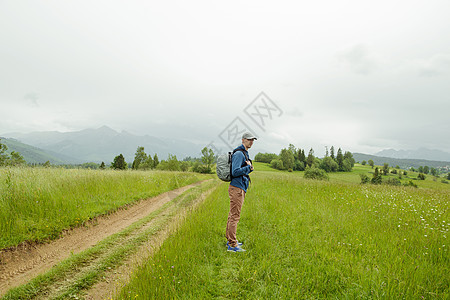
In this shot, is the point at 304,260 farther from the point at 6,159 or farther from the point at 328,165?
the point at 328,165

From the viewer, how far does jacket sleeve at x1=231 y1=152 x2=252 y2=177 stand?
4.44 meters

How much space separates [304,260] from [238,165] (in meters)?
→ 2.49

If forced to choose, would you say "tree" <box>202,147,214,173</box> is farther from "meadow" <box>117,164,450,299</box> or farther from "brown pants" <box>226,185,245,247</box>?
"brown pants" <box>226,185,245,247</box>

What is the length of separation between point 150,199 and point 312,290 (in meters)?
9.58

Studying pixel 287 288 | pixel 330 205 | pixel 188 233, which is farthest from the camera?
pixel 330 205

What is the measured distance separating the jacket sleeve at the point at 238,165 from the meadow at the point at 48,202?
18.4 ft

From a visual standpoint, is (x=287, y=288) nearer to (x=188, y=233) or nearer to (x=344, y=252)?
(x=344, y=252)

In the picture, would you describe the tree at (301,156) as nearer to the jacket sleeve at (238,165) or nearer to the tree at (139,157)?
the tree at (139,157)

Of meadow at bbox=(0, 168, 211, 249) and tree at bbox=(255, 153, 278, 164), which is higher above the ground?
tree at bbox=(255, 153, 278, 164)

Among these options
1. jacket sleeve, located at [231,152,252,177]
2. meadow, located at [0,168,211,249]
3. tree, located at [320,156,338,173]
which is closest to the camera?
jacket sleeve, located at [231,152,252,177]

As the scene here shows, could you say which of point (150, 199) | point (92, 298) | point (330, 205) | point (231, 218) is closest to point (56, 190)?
point (150, 199)

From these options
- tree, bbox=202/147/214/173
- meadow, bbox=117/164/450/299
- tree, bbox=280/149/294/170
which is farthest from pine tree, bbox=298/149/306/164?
meadow, bbox=117/164/450/299

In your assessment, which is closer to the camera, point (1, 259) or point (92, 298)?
point (92, 298)

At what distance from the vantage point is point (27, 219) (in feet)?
18.0
